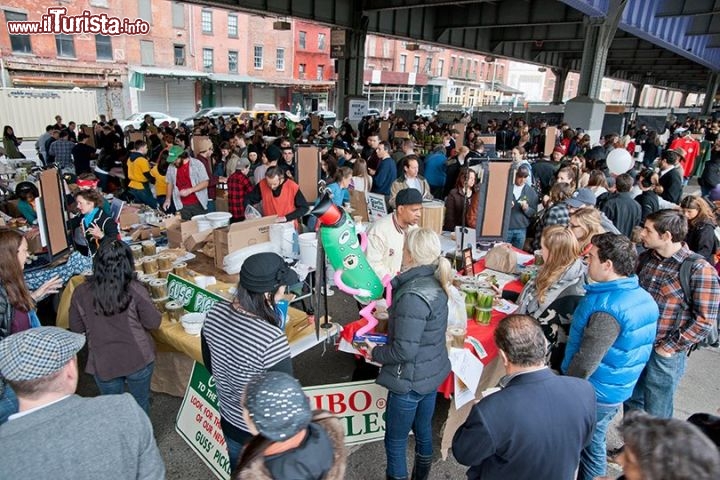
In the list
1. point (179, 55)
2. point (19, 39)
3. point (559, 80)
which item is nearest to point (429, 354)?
point (19, 39)

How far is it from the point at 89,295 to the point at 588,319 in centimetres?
296

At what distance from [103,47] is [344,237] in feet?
104

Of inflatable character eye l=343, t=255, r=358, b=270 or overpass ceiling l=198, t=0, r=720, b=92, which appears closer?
inflatable character eye l=343, t=255, r=358, b=270

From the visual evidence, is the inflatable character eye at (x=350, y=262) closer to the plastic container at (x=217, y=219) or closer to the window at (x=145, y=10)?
the plastic container at (x=217, y=219)

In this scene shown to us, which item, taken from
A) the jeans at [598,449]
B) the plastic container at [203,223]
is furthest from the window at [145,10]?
the jeans at [598,449]

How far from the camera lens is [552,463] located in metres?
1.90

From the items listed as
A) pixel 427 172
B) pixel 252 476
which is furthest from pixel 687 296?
pixel 427 172

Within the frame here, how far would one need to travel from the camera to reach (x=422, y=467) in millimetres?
2969

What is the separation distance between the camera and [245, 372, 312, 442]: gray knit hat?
1.50 meters

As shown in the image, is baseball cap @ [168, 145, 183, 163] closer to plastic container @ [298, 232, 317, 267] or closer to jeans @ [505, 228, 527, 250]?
plastic container @ [298, 232, 317, 267]

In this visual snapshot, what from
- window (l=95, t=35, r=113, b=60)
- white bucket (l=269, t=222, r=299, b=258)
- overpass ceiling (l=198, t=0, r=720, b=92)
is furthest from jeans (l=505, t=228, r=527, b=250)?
window (l=95, t=35, r=113, b=60)

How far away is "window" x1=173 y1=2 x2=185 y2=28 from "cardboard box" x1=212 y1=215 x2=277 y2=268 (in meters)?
31.6

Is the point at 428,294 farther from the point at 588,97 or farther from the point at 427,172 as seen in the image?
→ the point at 588,97

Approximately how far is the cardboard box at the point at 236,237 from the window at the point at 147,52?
30.2 metres
